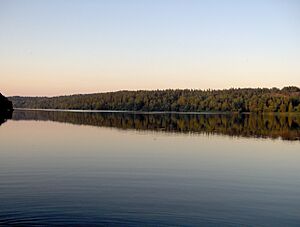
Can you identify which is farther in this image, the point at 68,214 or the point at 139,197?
the point at 139,197

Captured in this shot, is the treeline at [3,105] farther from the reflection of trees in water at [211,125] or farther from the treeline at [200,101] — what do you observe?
the treeline at [200,101]

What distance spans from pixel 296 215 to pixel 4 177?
11.8 m

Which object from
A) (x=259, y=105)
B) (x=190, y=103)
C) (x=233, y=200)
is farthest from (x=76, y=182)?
(x=190, y=103)

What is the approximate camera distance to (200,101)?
509 ft

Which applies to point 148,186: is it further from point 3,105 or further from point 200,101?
point 200,101

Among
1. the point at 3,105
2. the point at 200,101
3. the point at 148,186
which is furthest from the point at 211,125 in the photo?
the point at 200,101

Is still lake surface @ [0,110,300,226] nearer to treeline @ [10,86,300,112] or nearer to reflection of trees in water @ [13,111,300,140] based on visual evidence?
reflection of trees in water @ [13,111,300,140]

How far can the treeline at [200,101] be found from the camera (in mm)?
136500

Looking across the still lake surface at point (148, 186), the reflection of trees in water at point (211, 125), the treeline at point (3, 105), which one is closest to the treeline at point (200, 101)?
the reflection of trees in water at point (211, 125)

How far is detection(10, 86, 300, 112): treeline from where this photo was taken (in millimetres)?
136500

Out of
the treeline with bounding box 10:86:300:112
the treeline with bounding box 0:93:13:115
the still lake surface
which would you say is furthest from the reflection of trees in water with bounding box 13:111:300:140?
the treeline with bounding box 10:86:300:112

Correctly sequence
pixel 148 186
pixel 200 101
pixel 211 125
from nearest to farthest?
pixel 148 186 → pixel 211 125 → pixel 200 101

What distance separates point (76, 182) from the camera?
58.4 feet

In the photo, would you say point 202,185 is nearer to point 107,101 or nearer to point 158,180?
point 158,180
